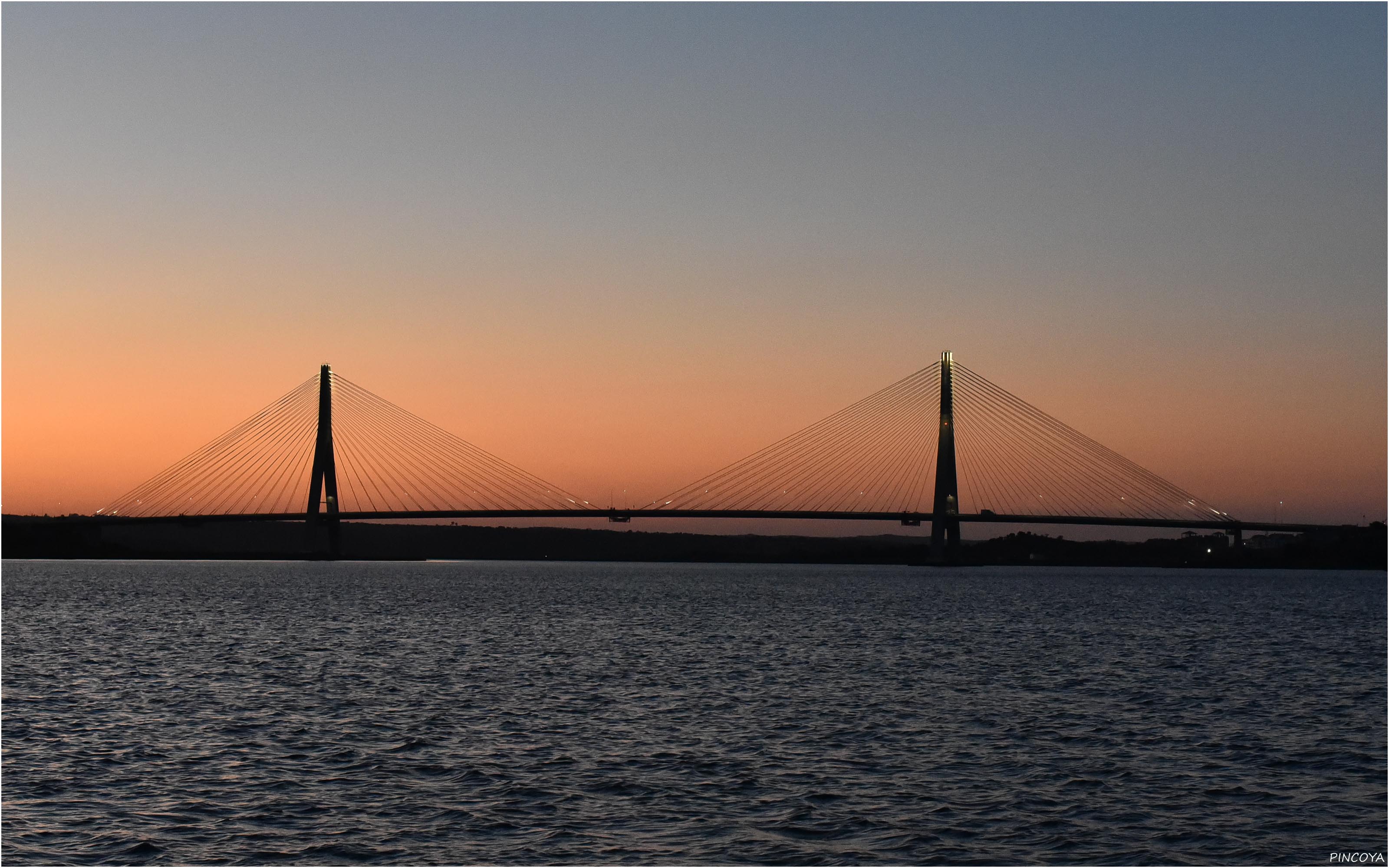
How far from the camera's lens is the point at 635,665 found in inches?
1532

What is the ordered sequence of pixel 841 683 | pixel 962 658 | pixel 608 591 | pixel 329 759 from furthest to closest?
pixel 608 591, pixel 962 658, pixel 841 683, pixel 329 759

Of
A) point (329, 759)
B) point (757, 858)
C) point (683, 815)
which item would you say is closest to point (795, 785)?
point (683, 815)

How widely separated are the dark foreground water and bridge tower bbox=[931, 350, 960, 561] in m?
56.1

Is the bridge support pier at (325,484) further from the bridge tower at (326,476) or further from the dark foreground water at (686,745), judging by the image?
the dark foreground water at (686,745)

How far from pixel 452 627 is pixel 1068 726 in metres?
33.5

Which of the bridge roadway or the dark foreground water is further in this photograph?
the bridge roadway

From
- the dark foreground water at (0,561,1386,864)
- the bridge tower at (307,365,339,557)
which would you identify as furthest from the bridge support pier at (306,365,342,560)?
the dark foreground water at (0,561,1386,864)

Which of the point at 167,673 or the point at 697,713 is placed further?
the point at 167,673

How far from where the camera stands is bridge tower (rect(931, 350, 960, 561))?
367 feet

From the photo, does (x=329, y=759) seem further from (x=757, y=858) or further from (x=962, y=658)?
(x=962, y=658)

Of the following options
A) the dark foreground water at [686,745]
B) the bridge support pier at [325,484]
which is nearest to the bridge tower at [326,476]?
the bridge support pier at [325,484]

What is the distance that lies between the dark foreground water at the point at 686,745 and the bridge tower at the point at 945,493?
56084 mm

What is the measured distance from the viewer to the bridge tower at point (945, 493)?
111875 mm

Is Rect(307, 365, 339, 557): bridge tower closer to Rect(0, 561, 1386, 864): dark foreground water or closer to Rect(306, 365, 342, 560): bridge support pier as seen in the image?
Rect(306, 365, 342, 560): bridge support pier
